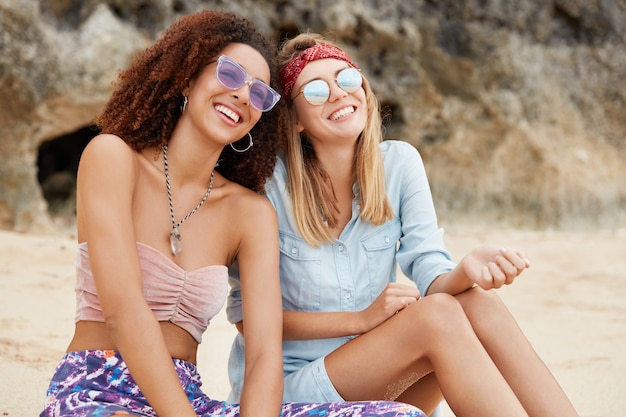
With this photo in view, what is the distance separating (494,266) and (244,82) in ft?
3.11

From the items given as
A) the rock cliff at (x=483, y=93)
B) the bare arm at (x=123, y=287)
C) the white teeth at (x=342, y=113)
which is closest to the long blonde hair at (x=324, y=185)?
the white teeth at (x=342, y=113)

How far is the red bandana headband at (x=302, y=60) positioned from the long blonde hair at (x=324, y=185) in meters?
0.04

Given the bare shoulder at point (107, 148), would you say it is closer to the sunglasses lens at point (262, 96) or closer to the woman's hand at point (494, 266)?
the sunglasses lens at point (262, 96)

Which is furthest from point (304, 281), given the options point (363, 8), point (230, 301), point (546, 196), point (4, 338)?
point (546, 196)

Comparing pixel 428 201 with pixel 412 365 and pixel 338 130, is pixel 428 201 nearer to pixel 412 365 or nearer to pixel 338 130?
pixel 338 130

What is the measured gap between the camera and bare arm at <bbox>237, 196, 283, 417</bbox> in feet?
7.32

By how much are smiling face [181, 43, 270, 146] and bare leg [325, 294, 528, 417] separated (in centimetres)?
76

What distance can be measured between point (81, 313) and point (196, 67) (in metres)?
0.82

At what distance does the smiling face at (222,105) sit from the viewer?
2354 millimetres

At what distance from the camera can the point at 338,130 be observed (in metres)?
2.68

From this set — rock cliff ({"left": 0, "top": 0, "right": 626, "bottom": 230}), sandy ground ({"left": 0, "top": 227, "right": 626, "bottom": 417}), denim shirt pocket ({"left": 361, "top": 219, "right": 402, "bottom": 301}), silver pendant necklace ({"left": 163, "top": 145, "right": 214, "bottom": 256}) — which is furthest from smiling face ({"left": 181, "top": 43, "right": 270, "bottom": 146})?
rock cliff ({"left": 0, "top": 0, "right": 626, "bottom": 230})

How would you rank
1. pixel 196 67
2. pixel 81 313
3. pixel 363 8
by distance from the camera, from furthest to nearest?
pixel 363 8 → pixel 196 67 → pixel 81 313

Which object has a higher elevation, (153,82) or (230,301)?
(153,82)

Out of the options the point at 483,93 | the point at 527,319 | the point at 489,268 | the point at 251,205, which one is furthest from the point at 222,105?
the point at 483,93
